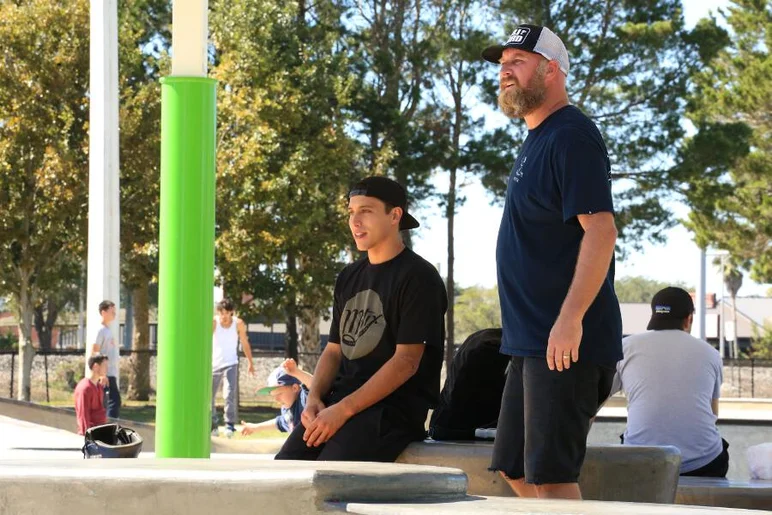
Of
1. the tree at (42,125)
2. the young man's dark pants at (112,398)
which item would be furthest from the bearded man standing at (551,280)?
the tree at (42,125)

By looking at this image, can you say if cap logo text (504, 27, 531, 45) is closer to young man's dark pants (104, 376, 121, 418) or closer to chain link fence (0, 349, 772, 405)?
young man's dark pants (104, 376, 121, 418)

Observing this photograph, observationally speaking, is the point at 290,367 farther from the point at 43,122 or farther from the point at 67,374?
the point at 67,374

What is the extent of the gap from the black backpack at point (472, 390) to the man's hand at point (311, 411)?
52cm

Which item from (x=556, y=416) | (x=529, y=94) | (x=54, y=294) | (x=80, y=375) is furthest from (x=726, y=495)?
(x=54, y=294)

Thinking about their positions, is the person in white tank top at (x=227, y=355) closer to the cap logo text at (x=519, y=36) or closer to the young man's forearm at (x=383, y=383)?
the young man's forearm at (x=383, y=383)

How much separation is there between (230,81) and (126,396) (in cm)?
1035

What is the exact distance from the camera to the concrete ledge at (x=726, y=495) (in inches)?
219

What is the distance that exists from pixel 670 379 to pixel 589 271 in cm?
236

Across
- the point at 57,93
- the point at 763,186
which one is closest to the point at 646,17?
the point at 763,186

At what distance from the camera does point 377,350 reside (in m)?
5.03

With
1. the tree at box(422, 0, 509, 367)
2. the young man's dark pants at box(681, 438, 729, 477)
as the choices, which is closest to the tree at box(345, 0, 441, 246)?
the tree at box(422, 0, 509, 367)

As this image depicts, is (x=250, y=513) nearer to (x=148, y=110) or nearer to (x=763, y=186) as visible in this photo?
(x=148, y=110)

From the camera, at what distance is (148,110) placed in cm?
2653

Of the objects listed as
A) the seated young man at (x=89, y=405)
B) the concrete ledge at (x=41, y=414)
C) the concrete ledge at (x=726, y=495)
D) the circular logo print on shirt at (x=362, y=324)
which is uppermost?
the circular logo print on shirt at (x=362, y=324)
